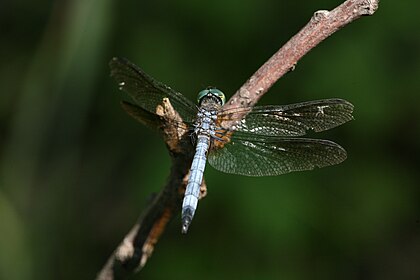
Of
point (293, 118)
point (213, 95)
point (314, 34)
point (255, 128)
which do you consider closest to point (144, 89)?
point (213, 95)

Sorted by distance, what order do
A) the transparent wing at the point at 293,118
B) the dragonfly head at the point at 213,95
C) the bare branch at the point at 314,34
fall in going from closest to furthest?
1. the bare branch at the point at 314,34
2. the transparent wing at the point at 293,118
3. the dragonfly head at the point at 213,95

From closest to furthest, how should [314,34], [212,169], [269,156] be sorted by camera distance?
[314,34]
[269,156]
[212,169]

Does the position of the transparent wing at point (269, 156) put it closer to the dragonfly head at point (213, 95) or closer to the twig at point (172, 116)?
the dragonfly head at point (213, 95)

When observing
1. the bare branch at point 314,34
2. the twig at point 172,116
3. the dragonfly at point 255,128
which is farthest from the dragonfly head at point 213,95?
the bare branch at point 314,34

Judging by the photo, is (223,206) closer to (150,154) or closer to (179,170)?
(150,154)

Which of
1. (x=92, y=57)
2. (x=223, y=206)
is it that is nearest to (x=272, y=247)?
(x=223, y=206)

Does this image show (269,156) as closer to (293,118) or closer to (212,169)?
(293,118)

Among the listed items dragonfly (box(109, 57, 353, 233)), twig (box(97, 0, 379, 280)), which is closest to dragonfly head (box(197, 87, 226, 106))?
dragonfly (box(109, 57, 353, 233))
